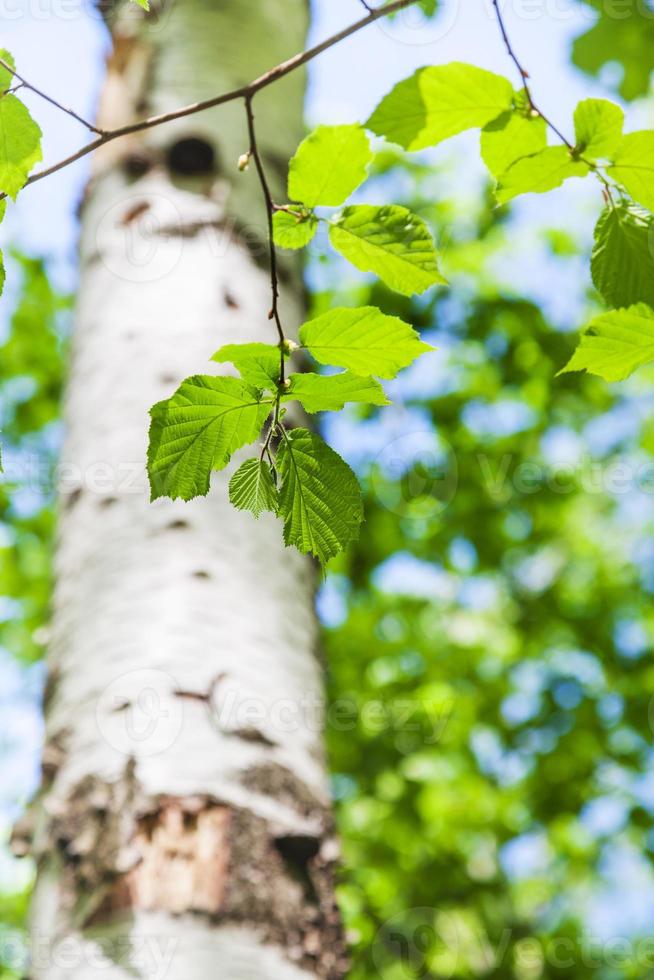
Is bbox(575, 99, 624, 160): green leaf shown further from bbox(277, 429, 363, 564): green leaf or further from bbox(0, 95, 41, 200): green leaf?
bbox(0, 95, 41, 200): green leaf

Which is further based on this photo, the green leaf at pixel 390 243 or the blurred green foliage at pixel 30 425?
the blurred green foliage at pixel 30 425

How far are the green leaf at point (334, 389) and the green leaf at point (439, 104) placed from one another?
0.75 ft

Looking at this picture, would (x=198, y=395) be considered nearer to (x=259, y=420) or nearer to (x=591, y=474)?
(x=259, y=420)

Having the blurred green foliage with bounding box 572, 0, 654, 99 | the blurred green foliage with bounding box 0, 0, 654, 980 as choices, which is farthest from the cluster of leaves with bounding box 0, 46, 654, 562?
the blurred green foliage with bounding box 0, 0, 654, 980

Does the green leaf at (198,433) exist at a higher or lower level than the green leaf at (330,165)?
lower

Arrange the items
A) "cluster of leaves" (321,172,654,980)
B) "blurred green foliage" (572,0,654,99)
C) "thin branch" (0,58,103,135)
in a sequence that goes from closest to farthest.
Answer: "thin branch" (0,58,103,135)
"blurred green foliage" (572,0,654,99)
"cluster of leaves" (321,172,654,980)

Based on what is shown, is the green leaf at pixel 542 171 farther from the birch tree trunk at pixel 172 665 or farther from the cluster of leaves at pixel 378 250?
the birch tree trunk at pixel 172 665

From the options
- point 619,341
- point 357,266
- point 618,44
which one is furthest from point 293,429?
point 618,44

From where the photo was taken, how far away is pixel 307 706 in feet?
4.33

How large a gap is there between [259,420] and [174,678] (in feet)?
1.91

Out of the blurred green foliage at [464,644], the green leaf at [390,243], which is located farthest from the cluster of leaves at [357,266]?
the blurred green foliage at [464,644]

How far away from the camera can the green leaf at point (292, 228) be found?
76cm

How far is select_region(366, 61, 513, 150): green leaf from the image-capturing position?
27.9 inches

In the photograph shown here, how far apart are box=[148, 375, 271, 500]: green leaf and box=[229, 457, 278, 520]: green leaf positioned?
33 mm
